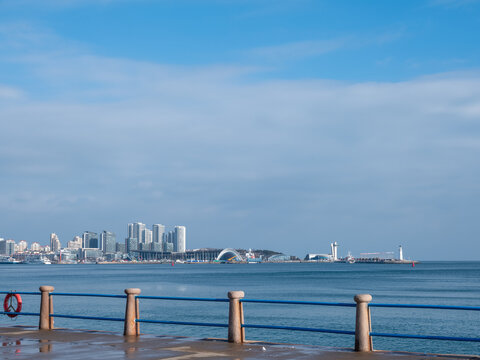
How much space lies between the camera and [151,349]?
14.5m

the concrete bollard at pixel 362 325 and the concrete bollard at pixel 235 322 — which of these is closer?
the concrete bollard at pixel 362 325

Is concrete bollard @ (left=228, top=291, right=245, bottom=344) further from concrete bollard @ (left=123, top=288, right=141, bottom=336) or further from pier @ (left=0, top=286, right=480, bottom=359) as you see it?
concrete bollard @ (left=123, top=288, right=141, bottom=336)

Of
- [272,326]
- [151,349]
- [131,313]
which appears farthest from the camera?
[131,313]

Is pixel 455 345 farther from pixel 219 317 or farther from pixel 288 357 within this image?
pixel 288 357

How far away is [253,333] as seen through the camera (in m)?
45.6

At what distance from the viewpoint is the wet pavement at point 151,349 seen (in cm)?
1329

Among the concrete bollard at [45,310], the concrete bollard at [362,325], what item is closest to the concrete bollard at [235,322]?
the concrete bollard at [362,325]

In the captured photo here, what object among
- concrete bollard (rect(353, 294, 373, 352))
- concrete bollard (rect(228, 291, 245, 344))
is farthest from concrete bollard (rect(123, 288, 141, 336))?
concrete bollard (rect(353, 294, 373, 352))

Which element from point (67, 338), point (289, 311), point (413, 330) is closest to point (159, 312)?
point (289, 311)

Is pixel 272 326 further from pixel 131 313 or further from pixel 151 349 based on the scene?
pixel 131 313

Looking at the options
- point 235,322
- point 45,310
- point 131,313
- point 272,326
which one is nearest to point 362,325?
point 272,326

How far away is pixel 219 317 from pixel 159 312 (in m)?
7.45

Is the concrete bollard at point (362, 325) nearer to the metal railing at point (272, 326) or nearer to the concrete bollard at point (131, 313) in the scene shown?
the metal railing at point (272, 326)

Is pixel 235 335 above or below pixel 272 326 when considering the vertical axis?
below
